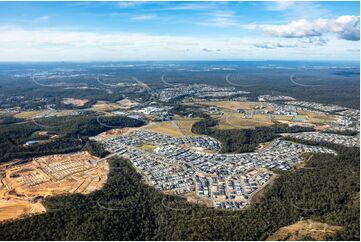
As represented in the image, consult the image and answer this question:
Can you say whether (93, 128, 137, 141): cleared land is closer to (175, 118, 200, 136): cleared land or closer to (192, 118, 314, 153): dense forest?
(175, 118, 200, 136): cleared land

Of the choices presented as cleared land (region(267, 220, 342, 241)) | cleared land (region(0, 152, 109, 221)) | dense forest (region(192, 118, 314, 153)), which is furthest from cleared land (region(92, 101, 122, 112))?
cleared land (region(267, 220, 342, 241))

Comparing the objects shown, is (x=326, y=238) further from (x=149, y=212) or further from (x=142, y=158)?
(x=142, y=158)

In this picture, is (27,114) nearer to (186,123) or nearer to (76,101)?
(76,101)

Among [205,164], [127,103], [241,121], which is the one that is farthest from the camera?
[127,103]

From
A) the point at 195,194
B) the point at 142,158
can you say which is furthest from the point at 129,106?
the point at 195,194

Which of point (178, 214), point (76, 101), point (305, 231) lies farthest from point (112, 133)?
point (305, 231)

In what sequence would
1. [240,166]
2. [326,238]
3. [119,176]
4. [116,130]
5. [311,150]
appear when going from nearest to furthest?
[326,238] < [119,176] < [240,166] < [311,150] < [116,130]

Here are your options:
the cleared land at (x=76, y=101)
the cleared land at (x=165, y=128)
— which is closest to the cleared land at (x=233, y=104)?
the cleared land at (x=165, y=128)
